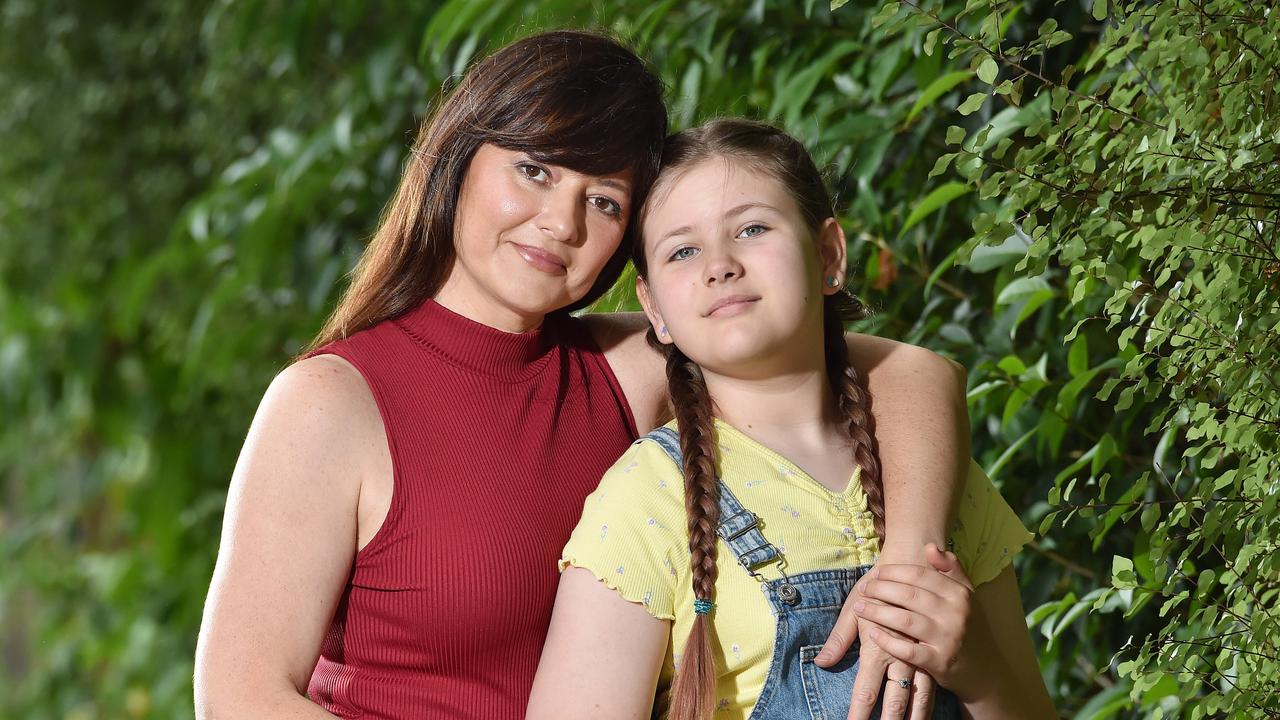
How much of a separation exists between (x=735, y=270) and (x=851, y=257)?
2.07ft

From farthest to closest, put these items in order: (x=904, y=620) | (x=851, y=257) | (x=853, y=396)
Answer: (x=851, y=257) < (x=853, y=396) < (x=904, y=620)

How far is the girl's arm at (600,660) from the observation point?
1067 mm

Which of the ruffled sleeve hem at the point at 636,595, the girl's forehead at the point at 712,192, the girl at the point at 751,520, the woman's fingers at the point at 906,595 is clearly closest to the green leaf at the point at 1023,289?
the girl at the point at 751,520

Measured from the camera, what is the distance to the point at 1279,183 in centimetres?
88

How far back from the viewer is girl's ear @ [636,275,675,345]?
4.17 feet

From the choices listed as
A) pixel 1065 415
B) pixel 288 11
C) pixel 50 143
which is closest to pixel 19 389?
pixel 50 143

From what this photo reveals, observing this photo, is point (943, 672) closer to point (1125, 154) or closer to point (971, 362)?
point (1125, 154)

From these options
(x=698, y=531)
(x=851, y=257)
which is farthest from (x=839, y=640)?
(x=851, y=257)

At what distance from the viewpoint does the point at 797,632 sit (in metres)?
1.10

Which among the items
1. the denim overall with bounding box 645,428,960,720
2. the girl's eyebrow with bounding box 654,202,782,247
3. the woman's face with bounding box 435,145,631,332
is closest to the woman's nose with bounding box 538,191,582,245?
the woman's face with bounding box 435,145,631,332

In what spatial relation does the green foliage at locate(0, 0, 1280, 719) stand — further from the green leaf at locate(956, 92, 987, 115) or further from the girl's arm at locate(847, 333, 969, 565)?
the girl's arm at locate(847, 333, 969, 565)

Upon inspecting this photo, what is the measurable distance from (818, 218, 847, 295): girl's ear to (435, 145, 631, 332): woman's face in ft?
0.62

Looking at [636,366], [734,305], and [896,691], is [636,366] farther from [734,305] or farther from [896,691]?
[896,691]

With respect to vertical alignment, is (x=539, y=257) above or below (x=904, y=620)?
above
